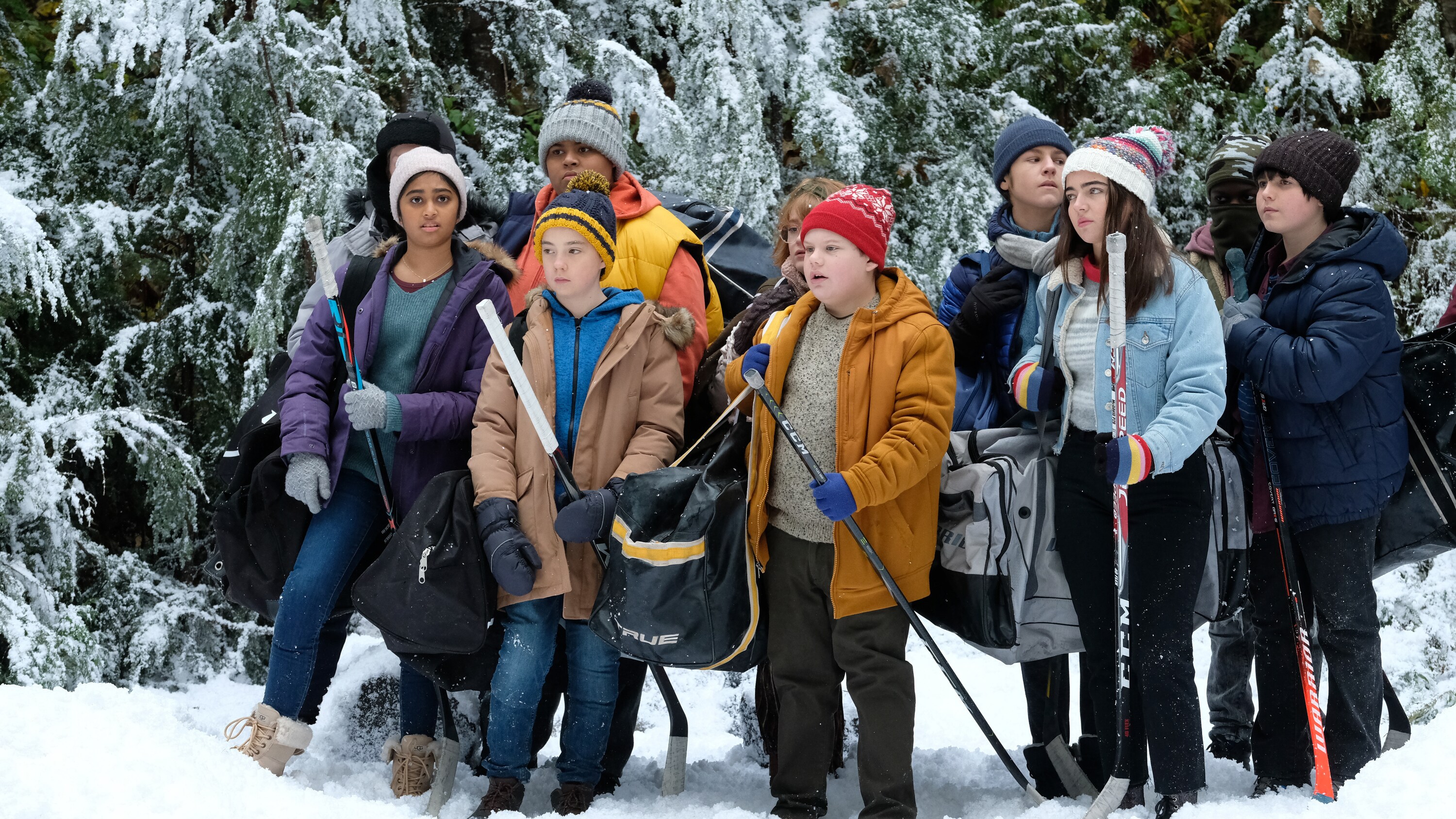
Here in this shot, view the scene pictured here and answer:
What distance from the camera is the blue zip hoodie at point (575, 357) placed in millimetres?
3289

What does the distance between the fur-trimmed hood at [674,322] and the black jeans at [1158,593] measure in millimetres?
1205

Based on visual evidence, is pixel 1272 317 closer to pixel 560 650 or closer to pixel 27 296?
pixel 560 650

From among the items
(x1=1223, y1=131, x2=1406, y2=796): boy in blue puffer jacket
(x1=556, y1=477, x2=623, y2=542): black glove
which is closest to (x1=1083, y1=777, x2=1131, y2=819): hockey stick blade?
(x1=1223, y1=131, x2=1406, y2=796): boy in blue puffer jacket

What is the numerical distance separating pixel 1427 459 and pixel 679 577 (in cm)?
221

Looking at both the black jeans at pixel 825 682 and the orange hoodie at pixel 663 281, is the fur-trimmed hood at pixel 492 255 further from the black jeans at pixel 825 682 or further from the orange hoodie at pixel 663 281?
the black jeans at pixel 825 682

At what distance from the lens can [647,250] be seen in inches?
147

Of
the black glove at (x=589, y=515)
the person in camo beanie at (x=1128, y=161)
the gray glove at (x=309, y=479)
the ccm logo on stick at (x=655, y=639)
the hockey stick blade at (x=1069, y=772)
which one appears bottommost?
the hockey stick blade at (x=1069, y=772)

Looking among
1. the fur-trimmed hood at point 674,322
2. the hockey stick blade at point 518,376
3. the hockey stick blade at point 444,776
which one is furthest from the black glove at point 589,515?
the hockey stick blade at point 444,776

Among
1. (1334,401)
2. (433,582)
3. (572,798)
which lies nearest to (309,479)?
(433,582)

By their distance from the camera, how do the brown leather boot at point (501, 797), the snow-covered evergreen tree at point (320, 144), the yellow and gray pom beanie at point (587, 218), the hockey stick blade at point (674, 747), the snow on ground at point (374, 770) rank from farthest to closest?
the snow-covered evergreen tree at point (320, 144), the hockey stick blade at point (674, 747), the yellow and gray pom beanie at point (587, 218), the brown leather boot at point (501, 797), the snow on ground at point (374, 770)

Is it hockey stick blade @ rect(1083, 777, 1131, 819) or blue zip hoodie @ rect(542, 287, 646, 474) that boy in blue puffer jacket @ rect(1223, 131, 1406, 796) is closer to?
hockey stick blade @ rect(1083, 777, 1131, 819)

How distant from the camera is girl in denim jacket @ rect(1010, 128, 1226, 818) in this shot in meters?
2.89

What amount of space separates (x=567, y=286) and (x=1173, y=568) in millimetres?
1878

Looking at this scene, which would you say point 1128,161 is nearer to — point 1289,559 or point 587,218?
point 1289,559
